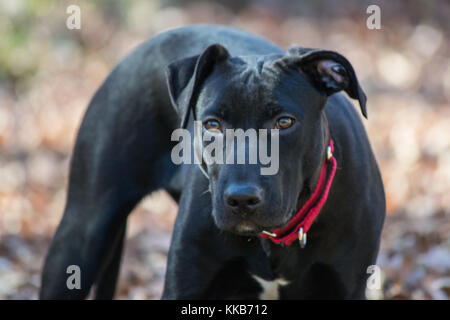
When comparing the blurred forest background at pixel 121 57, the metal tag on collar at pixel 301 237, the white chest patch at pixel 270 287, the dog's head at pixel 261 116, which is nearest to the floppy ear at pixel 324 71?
the dog's head at pixel 261 116

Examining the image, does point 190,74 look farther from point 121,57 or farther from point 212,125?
point 121,57

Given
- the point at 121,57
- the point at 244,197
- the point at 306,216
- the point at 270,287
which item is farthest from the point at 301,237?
the point at 121,57

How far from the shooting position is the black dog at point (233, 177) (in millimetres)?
3625

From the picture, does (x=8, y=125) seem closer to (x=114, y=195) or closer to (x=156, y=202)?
(x=156, y=202)

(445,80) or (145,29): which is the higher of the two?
(145,29)

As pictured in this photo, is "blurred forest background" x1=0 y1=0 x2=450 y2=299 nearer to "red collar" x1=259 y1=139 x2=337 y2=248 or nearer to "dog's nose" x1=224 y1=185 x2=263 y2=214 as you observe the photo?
"red collar" x1=259 y1=139 x2=337 y2=248

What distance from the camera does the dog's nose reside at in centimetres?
339

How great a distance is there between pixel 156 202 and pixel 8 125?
2652 mm

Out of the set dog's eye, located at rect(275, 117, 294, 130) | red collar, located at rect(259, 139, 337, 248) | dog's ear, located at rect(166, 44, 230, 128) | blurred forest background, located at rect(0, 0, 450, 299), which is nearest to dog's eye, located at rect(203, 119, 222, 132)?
dog's ear, located at rect(166, 44, 230, 128)

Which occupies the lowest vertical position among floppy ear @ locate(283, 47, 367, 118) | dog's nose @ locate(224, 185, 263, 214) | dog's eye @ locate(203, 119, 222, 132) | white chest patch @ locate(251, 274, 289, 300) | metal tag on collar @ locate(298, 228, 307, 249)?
white chest patch @ locate(251, 274, 289, 300)

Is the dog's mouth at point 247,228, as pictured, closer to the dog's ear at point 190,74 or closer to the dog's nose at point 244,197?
the dog's nose at point 244,197

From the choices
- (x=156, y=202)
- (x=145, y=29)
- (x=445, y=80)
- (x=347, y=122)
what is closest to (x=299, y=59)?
(x=347, y=122)

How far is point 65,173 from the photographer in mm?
8383

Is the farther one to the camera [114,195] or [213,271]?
[114,195]
